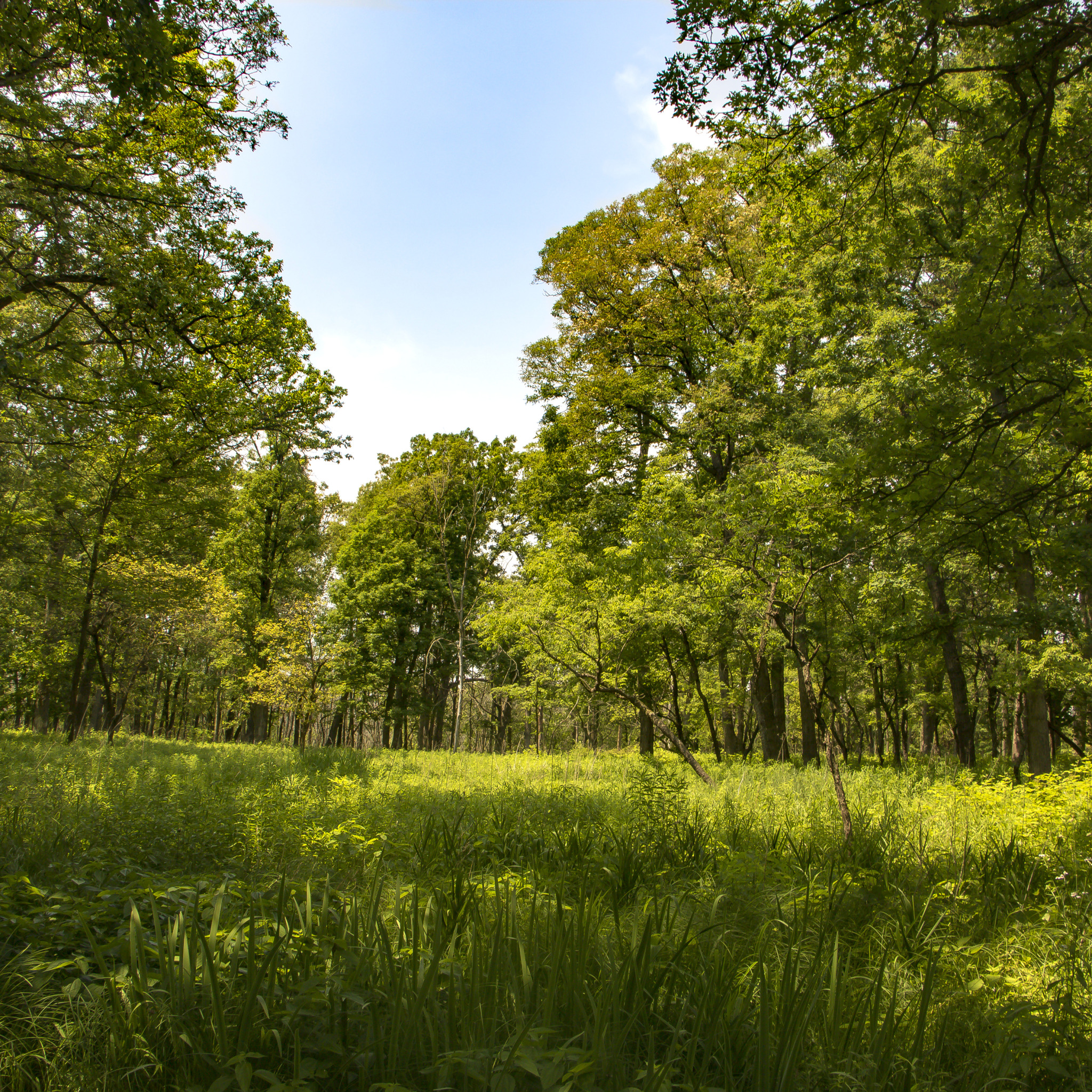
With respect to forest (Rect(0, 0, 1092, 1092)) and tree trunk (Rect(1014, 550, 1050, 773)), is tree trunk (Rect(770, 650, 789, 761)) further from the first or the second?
tree trunk (Rect(1014, 550, 1050, 773))

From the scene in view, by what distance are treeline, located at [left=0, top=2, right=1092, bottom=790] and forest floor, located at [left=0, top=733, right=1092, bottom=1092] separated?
5.21 ft

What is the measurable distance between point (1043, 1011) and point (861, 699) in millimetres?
37002

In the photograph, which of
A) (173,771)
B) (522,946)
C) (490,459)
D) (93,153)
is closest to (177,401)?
(93,153)

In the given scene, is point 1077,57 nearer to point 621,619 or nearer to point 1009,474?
point 1009,474

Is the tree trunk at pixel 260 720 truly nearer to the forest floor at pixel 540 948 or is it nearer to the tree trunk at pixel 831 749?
the forest floor at pixel 540 948

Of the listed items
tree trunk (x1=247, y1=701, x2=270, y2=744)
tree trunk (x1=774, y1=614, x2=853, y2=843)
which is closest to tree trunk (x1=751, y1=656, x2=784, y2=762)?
tree trunk (x1=774, y1=614, x2=853, y2=843)

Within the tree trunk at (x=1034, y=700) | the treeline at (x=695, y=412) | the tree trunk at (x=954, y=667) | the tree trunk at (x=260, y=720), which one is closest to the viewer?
the treeline at (x=695, y=412)

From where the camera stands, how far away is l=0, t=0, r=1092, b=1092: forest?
2.23m

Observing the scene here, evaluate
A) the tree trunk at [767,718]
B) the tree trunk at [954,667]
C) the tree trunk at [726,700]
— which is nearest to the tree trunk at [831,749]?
the tree trunk at [767,718]

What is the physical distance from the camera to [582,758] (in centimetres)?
1716

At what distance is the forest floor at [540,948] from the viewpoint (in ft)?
6.44

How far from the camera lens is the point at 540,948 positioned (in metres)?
2.64

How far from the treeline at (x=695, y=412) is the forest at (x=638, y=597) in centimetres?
9

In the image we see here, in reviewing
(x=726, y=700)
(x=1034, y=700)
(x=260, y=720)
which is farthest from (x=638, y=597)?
(x=260, y=720)
